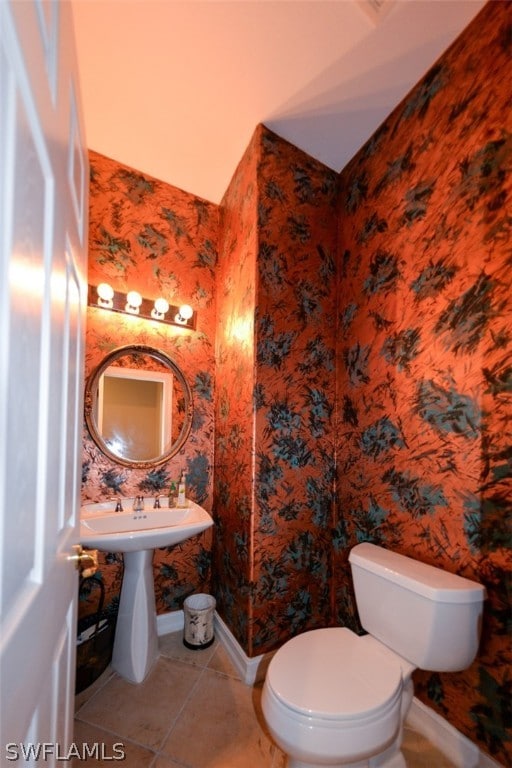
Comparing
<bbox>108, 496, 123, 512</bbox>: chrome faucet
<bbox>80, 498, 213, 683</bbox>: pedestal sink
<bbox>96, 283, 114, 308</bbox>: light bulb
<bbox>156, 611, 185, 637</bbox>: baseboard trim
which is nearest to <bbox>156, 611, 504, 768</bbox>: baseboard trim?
<bbox>156, 611, 185, 637</bbox>: baseboard trim

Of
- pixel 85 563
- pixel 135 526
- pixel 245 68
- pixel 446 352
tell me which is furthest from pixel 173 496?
pixel 245 68

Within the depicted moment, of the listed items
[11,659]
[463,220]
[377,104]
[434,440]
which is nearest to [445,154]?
[463,220]

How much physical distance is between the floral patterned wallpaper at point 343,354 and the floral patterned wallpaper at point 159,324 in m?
0.01

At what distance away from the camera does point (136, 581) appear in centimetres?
152

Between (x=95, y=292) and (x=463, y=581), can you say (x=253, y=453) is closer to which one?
(x=463, y=581)

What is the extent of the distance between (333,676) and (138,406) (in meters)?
1.49

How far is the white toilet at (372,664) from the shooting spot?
861 millimetres

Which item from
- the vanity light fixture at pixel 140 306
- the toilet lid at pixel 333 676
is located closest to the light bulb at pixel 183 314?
the vanity light fixture at pixel 140 306

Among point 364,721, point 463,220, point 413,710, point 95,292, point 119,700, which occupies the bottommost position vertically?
point 119,700

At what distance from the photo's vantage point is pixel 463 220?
45.4 inches

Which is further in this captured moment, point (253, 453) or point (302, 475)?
point (302, 475)

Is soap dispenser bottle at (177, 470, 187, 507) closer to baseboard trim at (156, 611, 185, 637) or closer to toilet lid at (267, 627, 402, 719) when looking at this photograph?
baseboard trim at (156, 611, 185, 637)

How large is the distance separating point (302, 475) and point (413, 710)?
3.26ft

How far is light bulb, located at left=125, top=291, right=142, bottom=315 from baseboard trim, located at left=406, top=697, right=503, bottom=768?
224cm
